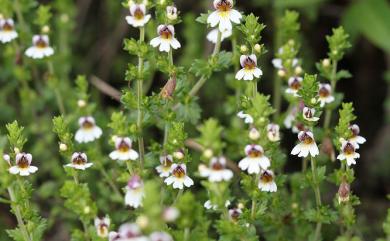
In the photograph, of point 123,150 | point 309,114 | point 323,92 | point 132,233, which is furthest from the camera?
point 323,92

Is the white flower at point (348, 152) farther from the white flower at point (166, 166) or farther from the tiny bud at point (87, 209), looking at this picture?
the tiny bud at point (87, 209)

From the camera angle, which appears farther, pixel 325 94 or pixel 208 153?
pixel 325 94

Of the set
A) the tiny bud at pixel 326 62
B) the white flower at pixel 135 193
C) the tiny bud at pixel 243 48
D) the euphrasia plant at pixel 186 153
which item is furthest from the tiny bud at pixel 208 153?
the tiny bud at pixel 326 62

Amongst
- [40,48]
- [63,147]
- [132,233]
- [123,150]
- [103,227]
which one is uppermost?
[40,48]

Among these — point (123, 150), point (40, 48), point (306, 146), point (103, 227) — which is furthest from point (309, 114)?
point (40, 48)

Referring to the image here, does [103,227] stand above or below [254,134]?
below

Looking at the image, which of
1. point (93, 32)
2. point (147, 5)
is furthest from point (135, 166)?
point (93, 32)

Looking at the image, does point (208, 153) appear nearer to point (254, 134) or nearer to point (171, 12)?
point (254, 134)
